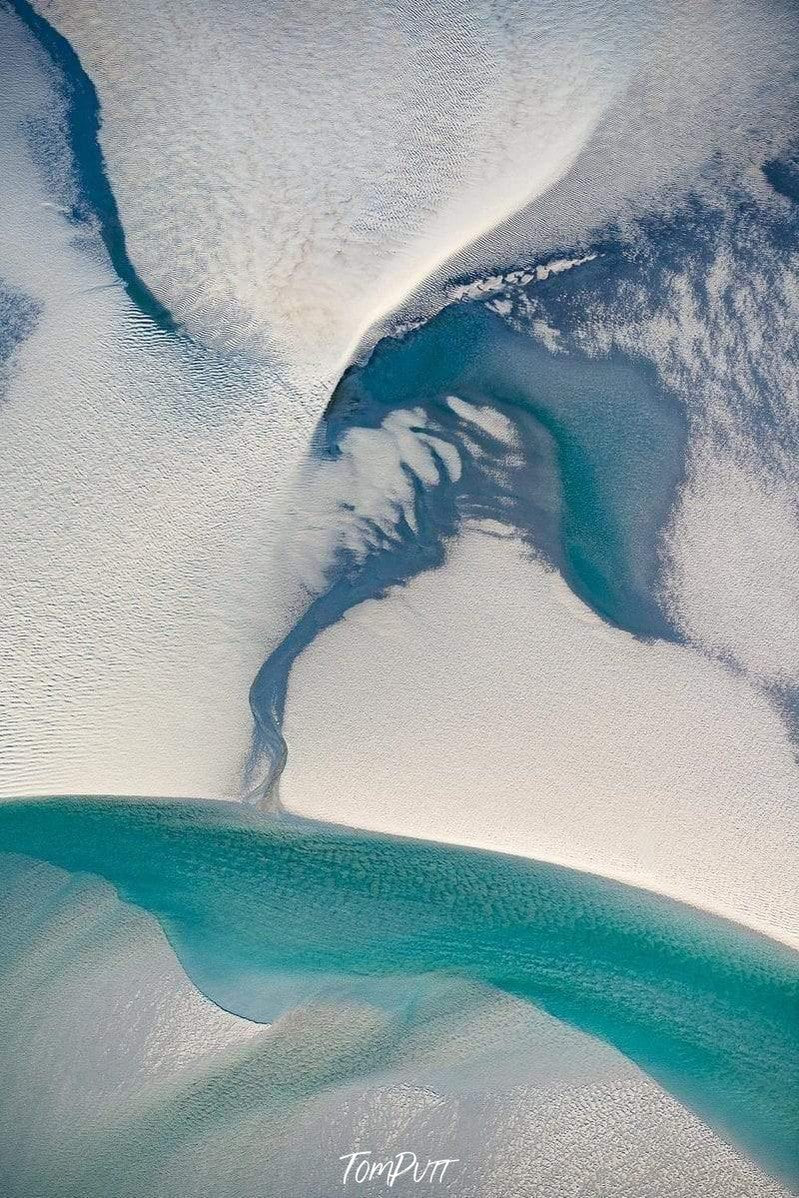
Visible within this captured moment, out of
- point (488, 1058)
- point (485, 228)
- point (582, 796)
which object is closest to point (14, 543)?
point (485, 228)

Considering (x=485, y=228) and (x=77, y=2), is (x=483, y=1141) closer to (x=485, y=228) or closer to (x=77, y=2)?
(x=485, y=228)

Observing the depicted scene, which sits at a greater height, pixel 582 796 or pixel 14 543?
pixel 582 796

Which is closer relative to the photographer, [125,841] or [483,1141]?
[483,1141]

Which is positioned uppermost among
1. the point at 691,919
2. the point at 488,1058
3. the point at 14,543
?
the point at 691,919

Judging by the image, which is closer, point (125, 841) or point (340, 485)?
point (340, 485)

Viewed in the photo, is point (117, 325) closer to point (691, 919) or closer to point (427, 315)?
point (427, 315)

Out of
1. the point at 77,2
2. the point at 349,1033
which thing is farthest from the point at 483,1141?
the point at 77,2
